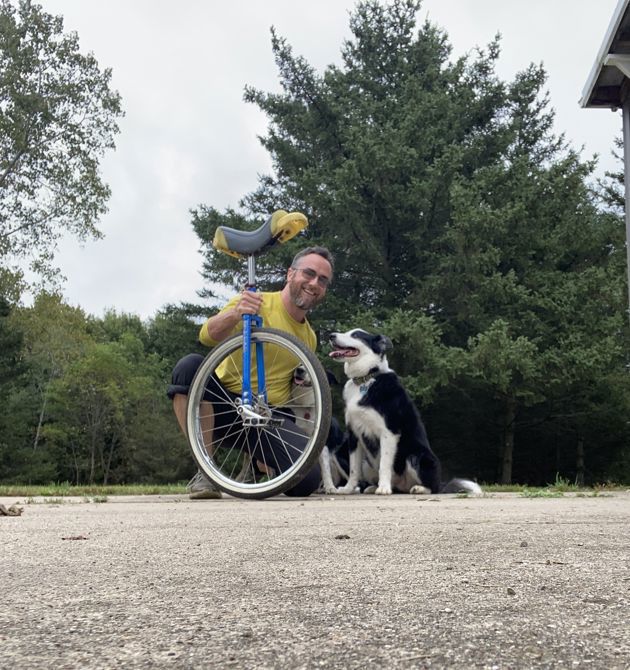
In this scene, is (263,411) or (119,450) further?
(119,450)

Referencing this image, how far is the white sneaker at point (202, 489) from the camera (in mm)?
3842

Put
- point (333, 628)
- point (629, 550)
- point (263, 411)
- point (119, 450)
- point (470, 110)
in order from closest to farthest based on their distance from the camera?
1. point (333, 628)
2. point (629, 550)
3. point (263, 411)
4. point (470, 110)
5. point (119, 450)

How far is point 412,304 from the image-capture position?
45.3 ft

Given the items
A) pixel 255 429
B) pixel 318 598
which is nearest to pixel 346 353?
pixel 255 429

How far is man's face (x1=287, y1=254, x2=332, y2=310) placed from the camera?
4.14m

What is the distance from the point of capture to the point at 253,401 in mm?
3703

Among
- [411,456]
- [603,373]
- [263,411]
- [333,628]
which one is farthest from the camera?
[603,373]

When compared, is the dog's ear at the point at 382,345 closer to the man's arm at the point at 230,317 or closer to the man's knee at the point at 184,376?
the man's arm at the point at 230,317

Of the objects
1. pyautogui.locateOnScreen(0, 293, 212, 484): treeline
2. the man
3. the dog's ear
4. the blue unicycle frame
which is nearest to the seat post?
the blue unicycle frame

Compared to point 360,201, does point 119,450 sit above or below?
below

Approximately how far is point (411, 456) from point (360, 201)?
9452 mm

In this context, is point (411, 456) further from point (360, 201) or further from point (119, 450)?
point (119, 450)

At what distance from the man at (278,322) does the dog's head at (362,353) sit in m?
0.55

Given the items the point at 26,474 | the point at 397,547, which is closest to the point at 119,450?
the point at 26,474
